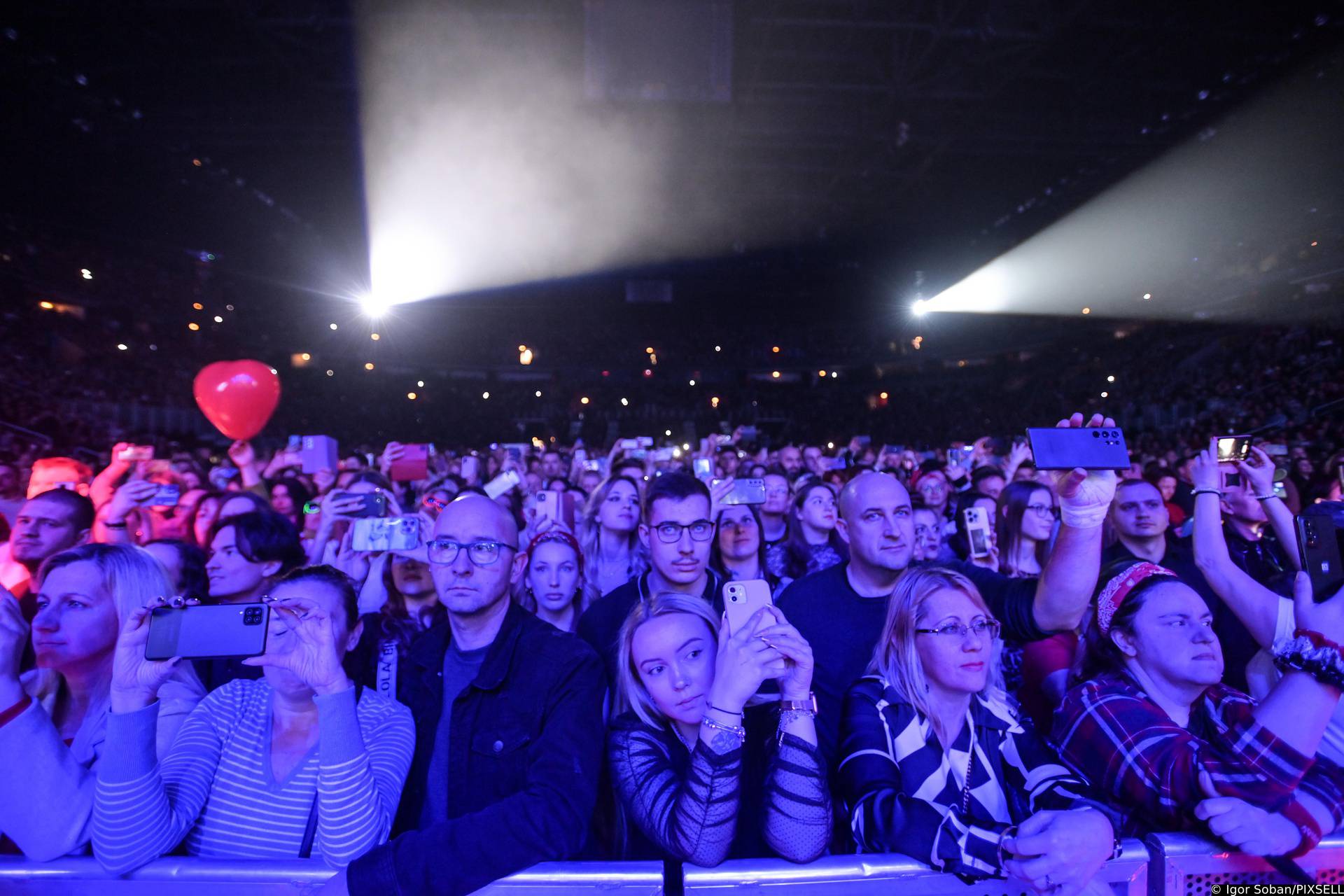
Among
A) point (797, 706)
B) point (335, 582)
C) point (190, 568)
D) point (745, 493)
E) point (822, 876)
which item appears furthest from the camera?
point (745, 493)

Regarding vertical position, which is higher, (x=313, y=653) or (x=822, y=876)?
(x=313, y=653)

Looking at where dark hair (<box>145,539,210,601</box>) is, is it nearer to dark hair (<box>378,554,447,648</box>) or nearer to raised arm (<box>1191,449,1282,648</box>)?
dark hair (<box>378,554,447,648</box>)

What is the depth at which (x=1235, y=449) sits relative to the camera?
2832 millimetres

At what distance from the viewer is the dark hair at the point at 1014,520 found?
3225mm

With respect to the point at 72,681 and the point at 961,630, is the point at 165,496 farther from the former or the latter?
the point at 961,630

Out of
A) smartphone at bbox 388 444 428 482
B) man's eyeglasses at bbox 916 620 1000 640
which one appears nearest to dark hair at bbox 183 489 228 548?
smartphone at bbox 388 444 428 482

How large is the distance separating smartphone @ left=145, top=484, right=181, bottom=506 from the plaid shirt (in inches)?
174

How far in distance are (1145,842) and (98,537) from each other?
15.2 feet

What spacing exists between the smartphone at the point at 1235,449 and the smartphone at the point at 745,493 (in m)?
1.91

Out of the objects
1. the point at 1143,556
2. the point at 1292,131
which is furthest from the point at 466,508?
the point at 1292,131

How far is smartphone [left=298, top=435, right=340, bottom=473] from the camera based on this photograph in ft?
18.9

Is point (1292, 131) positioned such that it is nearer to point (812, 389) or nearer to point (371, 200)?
point (371, 200)

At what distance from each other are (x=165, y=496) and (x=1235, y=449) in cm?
535

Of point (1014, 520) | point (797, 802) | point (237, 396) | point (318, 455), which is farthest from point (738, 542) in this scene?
point (237, 396)
